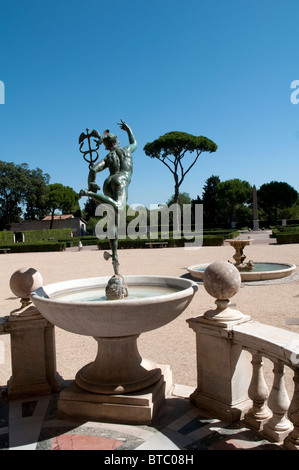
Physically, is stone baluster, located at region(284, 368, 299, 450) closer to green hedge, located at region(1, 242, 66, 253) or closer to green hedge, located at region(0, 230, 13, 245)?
green hedge, located at region(1, 242, 66, 253)

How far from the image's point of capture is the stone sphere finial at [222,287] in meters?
3.05

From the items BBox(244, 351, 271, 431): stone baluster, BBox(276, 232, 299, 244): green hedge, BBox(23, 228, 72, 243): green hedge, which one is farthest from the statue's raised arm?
BBox(23, 228, 72, 243): green hedge

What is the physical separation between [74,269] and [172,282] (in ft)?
39.8

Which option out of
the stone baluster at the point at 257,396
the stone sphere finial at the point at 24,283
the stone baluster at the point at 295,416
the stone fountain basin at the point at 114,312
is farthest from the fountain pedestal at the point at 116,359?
the stone baluster at the point at 295,416

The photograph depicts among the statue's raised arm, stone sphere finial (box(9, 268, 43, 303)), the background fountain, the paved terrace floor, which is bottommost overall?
the paved terrace floor

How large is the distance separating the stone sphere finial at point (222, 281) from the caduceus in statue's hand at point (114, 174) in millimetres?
1196

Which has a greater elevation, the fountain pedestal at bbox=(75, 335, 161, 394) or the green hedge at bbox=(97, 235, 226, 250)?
Answer: the green hedge at bbox=(97, 235, 226, 250)

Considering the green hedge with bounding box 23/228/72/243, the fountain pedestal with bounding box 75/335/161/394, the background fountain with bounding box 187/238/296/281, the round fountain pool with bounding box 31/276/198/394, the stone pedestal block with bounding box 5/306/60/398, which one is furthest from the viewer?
the green hedge with bounding box 23/228/72/243

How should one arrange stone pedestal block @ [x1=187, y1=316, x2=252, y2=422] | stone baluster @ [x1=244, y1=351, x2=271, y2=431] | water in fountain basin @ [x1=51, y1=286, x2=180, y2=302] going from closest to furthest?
stone baluster @ [x1=244, y1=351, x2=271, y2=431], stone pedestal block @ [x1=187, y1=316, x2=252, y2=422], water in fountain basin @ [x1=51, y1=286, x2=180, y2=302]

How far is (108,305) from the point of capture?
8.62 ft

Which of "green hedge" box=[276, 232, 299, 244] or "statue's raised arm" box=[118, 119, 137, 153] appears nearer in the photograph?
"statue's raised arm" box=[118, 119, 137, 153]

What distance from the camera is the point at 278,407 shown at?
8.50ft

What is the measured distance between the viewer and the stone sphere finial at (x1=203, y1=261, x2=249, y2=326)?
3.05 m

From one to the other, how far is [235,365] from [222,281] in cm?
73
